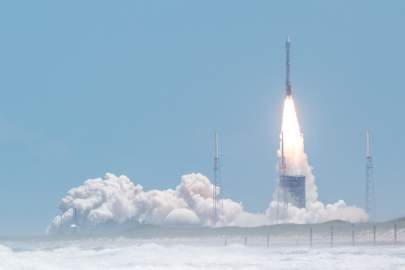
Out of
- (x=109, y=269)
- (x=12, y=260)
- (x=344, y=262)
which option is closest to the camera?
(x=12, y=260)

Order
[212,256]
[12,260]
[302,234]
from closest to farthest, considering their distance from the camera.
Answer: [12,260] → [212,256] → [302,234]

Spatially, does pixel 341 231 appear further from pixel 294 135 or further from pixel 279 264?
pixel 279 264

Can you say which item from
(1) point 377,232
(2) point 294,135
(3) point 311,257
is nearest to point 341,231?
(1) point 377,232

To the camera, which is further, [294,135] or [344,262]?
[294,135]

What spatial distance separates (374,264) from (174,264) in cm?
1861

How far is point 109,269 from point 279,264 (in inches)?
692

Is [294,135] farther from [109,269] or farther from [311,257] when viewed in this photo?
[109,269]

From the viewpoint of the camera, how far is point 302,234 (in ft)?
652

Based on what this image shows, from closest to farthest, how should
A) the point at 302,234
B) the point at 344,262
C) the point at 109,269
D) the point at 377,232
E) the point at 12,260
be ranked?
the point at 12,260, the point at 109,269, the point at 344,262, the point at 377,232, the point at 302,234

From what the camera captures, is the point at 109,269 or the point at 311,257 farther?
the point at 311,257

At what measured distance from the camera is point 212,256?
11181cm

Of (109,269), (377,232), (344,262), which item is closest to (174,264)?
(109,269)

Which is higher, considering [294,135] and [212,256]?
[294,135]

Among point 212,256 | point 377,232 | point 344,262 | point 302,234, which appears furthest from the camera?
point 302,234
